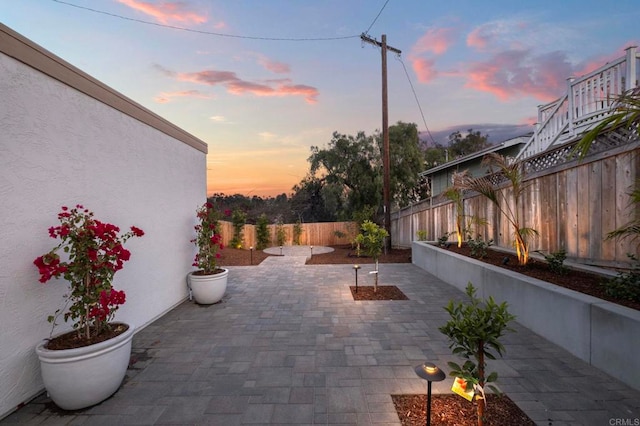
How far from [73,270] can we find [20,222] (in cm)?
59

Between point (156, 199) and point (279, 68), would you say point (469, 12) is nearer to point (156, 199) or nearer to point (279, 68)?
point (279, 68)

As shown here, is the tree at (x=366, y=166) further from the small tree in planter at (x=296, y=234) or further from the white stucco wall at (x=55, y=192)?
the white stucco wall at (x=55, y=192)

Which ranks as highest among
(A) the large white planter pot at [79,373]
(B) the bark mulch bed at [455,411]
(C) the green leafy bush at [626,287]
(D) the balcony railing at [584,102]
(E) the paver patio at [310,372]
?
(D) the balcony railing at [584,102]

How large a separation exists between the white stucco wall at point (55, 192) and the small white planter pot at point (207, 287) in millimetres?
452

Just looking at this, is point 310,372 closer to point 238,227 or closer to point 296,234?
point 238,227

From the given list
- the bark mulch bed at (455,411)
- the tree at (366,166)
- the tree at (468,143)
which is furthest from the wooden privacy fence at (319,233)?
the tree at (468,143)

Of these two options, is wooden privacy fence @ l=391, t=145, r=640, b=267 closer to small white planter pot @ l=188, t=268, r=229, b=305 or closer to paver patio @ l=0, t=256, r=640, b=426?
paver patio @ l=0, t=256, r=640, b=426

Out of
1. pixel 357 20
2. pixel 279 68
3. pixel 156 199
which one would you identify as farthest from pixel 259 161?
pixel 156 199

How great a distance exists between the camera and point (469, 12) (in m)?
6.97

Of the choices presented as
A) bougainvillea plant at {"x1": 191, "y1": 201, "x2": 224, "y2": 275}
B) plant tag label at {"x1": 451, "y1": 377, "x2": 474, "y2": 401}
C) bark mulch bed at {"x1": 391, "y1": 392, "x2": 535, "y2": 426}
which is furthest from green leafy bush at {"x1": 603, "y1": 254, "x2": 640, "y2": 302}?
bougainvillea plant at {"x1": 191, "y1": 201, "x2": 224, "y2": 275}

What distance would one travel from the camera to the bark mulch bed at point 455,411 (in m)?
1.94

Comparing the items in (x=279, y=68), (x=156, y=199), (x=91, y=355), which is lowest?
(x=91, y=355)

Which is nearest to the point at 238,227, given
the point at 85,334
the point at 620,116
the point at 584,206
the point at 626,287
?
the point at 85,334

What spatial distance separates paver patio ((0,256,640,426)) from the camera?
6.91ft
